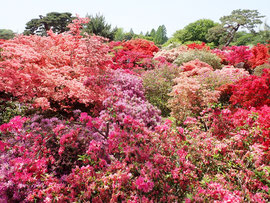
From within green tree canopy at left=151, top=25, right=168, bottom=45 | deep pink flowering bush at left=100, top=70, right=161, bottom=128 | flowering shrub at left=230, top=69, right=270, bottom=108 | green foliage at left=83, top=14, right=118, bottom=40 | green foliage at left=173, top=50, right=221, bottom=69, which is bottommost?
deep pink flowering bush at left=100, top=70, right=161, bottom=128

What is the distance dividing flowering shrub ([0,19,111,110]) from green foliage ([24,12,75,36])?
3020 centimetres

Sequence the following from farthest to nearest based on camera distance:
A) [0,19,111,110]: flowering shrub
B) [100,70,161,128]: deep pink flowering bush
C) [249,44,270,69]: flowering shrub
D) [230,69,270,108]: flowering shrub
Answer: [249,44,270,69]: flowering shrub, [230,69,270,108]: flowering shrub, [0,19,111,110]: flowering shrub, [100,70,161,128]: deep pink flowering bush

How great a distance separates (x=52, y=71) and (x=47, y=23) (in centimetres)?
3348

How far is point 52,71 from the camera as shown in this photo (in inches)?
173

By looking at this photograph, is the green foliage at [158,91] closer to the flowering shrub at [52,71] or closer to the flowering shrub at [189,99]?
the flowering shrub at [189,99]

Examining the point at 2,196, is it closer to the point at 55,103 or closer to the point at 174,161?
the point at 174,161

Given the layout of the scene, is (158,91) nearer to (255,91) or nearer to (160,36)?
(255,91)

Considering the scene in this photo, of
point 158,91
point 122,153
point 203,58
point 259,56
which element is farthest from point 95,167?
point 259,56

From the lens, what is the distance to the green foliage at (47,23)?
102ft

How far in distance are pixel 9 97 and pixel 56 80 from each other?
6.34ft

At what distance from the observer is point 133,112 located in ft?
14.3

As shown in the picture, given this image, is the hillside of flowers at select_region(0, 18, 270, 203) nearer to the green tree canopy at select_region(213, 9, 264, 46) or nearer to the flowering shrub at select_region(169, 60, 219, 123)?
the flowering shrub at select_region(169, 60, 219, 123)

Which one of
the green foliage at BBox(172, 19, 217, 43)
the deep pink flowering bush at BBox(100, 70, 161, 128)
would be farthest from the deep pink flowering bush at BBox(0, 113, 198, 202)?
the green foliage at BBox(172, 19, 217, 43)

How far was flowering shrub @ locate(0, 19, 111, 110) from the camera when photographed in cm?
370
